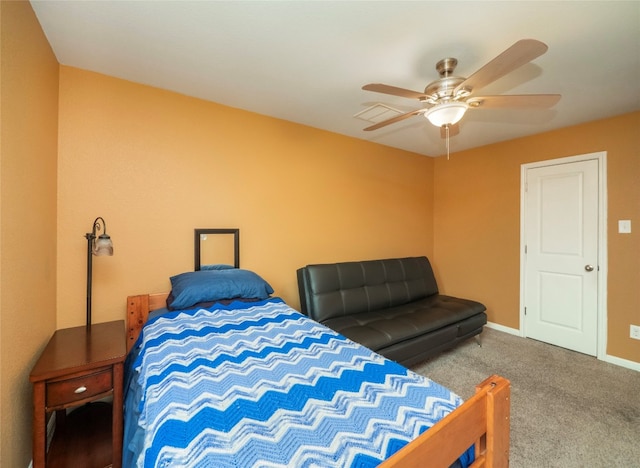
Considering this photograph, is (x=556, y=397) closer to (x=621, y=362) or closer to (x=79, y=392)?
(x=621, y=362)

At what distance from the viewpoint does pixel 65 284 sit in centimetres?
187

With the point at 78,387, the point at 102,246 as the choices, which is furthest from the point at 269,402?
the point at 102,246

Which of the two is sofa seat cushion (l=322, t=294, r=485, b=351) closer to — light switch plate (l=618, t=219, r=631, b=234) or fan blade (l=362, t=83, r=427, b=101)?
light switch plate (l=618, t=219, r=631, b=234)

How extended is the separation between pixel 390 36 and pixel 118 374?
93.2 inches

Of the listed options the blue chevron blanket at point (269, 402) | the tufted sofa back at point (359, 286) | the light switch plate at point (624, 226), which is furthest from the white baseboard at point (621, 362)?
the blue chevron blanket at point (269, 402)

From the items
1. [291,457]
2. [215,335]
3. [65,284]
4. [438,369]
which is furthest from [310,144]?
[291,457]

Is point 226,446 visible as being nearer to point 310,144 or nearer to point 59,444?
point 59,444

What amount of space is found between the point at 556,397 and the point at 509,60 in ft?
8.05

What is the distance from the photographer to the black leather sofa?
2.31m

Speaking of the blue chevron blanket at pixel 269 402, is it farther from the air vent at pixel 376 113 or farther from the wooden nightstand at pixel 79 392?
the air vent at pixel 376 113

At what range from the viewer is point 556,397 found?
213 centimetres

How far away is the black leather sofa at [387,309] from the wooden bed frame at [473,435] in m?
1.28

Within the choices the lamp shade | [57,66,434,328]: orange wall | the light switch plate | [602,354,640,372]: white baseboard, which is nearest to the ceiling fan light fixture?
[57,66,434,328]: orange wall

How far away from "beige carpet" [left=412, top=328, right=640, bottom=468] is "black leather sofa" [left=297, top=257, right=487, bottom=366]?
10.0 inches
